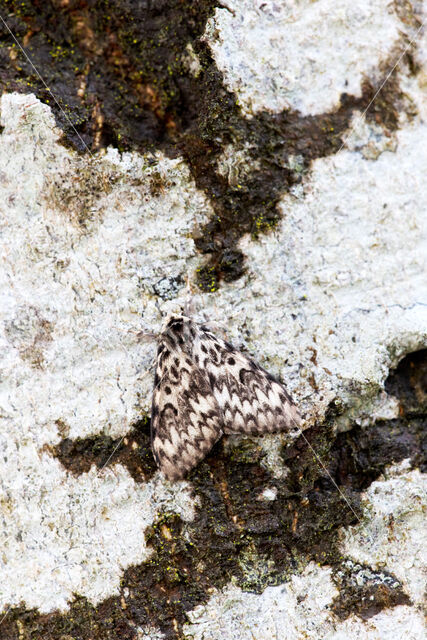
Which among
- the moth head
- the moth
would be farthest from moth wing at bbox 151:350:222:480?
the moth head

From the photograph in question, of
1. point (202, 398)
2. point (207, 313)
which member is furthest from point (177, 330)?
point (202, 398)

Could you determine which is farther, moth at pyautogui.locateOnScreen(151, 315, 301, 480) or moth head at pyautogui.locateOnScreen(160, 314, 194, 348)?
moth head at pyautogui.locateOnScreen(160, 314, 194, 348)

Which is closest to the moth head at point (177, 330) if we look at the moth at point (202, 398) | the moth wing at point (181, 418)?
the moth at point (202, 398)

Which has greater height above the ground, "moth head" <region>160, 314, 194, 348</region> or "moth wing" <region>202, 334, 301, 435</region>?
"moth head" <region>160, 314, 194, 348</region>

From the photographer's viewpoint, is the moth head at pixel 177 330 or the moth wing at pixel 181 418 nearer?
the moth wing at pixel 181 418

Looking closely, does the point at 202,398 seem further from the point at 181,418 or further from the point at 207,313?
the point at 207,313

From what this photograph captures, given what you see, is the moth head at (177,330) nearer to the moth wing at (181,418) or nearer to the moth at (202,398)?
the moth at (202,398)

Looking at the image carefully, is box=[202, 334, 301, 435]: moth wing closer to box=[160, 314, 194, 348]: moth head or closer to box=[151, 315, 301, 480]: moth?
box=[151, 315, 301, 480]: moth
